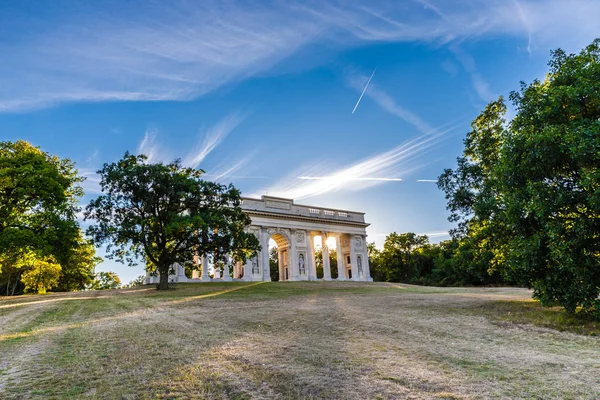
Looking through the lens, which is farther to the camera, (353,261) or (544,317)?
(353,261)

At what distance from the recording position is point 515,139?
12156mm

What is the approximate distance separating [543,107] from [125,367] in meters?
14.1

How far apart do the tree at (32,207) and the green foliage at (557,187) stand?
92.4 ft

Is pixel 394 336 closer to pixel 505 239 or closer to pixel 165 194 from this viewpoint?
pixel 505 239

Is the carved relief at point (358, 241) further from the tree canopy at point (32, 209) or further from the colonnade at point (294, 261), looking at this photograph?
the tree canopy at point (32, 209)

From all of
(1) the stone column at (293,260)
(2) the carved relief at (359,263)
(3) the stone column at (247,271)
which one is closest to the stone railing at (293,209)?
(1) the stone column at (293,260)

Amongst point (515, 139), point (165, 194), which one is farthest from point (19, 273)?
point (515, 139)

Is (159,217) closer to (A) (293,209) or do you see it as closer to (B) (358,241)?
(A) (293,209)

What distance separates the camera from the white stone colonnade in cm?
5344

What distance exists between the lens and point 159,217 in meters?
28.2

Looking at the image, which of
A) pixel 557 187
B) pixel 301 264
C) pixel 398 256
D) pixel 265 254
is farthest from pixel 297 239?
pixel 557 187

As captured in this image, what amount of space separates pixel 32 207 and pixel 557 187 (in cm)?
3360

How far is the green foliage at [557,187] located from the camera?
1008 centimetres

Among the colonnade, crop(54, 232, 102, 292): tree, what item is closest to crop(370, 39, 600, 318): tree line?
crop(54, 232, 102, 292): tree
